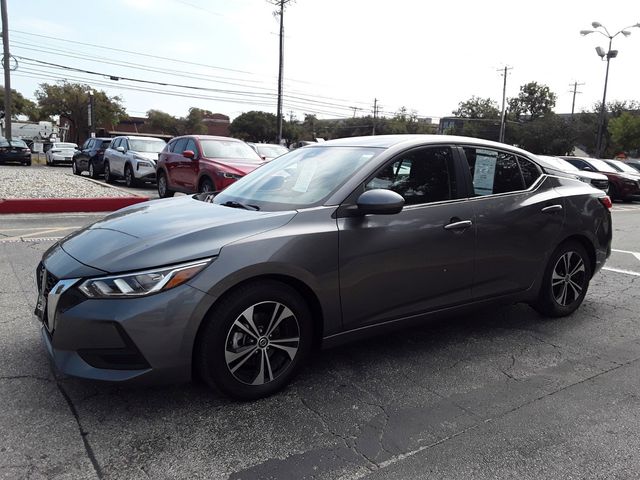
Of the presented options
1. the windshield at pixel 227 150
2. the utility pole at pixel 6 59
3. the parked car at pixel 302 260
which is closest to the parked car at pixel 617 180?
the windshield at pixel 227 150

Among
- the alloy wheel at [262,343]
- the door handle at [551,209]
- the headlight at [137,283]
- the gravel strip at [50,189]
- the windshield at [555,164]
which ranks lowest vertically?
the alloy wheel at [262,343]

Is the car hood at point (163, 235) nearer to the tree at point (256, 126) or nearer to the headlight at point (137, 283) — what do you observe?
the headlight at point (137, 283)

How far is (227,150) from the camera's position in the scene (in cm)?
1177

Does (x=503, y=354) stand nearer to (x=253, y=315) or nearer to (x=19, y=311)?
(x=253, y=315)

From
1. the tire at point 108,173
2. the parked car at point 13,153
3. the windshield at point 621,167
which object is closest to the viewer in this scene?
the tire at point 108,173

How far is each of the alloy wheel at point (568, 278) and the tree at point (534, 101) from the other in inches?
3860

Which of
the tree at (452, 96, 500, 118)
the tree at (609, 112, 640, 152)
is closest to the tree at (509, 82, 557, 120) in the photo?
the tree at (452, 96, 500, 118)

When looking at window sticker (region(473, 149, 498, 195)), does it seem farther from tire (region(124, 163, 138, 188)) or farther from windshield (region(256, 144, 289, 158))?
tire (region(124, 163, 138, 188))

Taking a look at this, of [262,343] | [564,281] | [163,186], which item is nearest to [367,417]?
[262,343]

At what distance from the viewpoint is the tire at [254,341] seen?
9.35ft

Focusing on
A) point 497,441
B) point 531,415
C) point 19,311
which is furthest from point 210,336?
point 19,311

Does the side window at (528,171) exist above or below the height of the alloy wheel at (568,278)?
above

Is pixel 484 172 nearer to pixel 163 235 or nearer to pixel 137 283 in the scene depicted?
pixel 163 235

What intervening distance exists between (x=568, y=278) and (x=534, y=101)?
335ft
